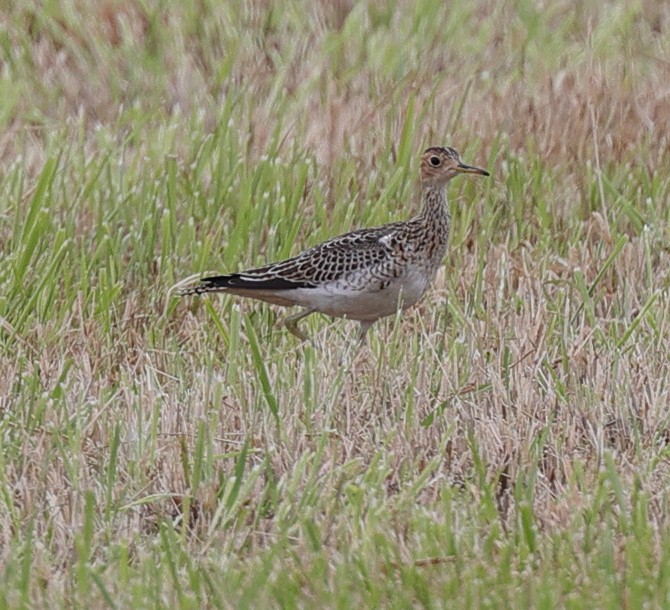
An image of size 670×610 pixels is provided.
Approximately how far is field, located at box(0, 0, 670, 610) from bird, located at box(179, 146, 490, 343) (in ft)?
0.50

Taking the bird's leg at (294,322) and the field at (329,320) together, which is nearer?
the field at (329,320)

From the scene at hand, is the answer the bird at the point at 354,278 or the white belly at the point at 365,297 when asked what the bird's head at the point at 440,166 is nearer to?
the bird at the point at 354,278

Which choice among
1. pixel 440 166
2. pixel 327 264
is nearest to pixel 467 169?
pixel 440 166

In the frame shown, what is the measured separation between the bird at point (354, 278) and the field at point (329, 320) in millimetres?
152

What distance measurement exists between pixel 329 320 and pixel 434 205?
668 mm

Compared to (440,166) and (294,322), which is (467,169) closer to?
(440,166)

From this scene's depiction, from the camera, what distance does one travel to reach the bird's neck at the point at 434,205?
685 cm

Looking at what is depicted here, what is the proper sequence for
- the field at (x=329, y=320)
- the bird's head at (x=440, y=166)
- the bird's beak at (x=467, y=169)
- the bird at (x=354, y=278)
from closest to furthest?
the field at (x=329, y=320) → the bird at (x=354, y=278) → the bird's beak at (x=467, y=169) → the bird's head at (x=440, y=166)

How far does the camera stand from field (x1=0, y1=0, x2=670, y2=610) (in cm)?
429

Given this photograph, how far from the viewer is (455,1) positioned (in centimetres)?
1040

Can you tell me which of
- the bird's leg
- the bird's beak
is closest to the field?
the bird's leg

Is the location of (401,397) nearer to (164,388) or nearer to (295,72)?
(164,388)

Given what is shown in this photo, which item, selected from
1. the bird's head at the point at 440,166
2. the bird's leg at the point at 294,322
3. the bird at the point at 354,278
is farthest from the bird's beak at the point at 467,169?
the bird's leg at the point at 294,322

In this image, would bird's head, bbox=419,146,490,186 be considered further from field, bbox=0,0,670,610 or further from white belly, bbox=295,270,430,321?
white belly, bbox=295,270,430,321
